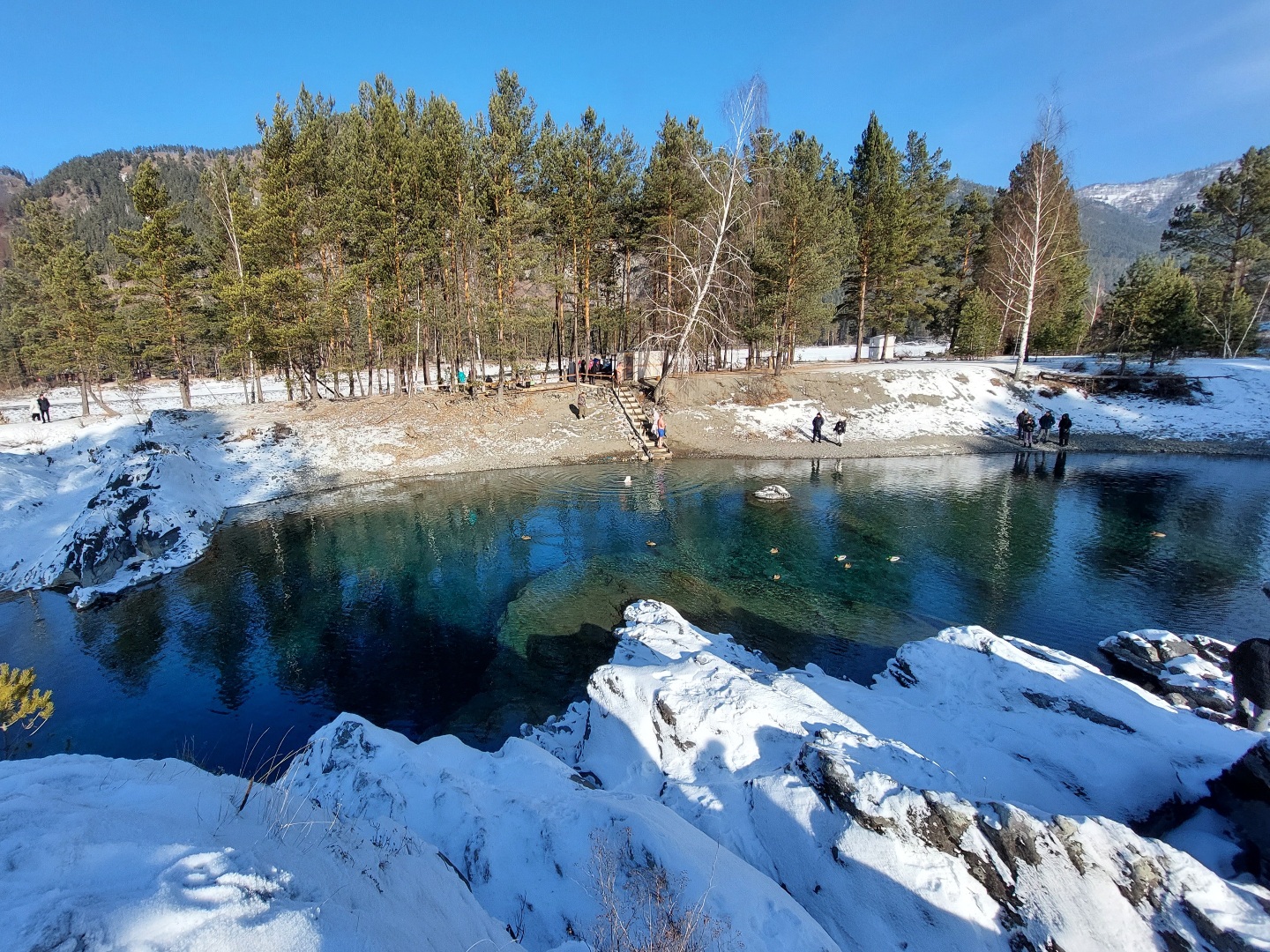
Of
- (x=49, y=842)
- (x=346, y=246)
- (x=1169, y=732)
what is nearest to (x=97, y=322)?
(x=346, y=246)

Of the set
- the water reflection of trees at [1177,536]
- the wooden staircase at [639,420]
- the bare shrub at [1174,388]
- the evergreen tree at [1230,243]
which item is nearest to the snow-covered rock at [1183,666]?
the water reflection of trees at [1177,536]

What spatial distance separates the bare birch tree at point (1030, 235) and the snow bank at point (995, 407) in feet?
11.6

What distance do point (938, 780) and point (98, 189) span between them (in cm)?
21939

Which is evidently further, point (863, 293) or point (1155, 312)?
point (863, 293)

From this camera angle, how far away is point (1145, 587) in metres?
12.9

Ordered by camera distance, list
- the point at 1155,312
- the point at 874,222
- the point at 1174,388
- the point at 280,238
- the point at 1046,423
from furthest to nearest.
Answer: the point at 874,222 < the point at 1155,312 < the point at 1174,388 < the point at 1046,423 < the point at 280,238

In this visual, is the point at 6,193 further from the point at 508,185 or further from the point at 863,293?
the point at 863,293

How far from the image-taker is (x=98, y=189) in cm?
14612

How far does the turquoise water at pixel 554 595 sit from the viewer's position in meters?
10.2

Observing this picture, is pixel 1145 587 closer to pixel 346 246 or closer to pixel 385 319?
pixel 385 319

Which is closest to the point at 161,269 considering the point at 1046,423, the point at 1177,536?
the point at 1177,536

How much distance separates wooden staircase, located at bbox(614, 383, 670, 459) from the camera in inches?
1147

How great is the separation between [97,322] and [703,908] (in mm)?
42171

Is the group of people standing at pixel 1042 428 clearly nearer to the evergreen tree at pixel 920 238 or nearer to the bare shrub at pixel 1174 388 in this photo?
the bare shrub at pixel 1174 388
